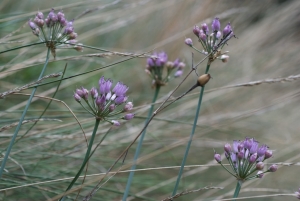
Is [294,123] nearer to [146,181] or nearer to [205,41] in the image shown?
[146,181]

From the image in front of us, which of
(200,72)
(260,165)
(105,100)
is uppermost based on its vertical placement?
(200,72)

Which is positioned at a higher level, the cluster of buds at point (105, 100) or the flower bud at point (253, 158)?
the cluster of buds at point (105, 100)

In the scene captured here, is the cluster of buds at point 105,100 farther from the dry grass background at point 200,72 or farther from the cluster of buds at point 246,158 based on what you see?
the dry grass background at point 200,72

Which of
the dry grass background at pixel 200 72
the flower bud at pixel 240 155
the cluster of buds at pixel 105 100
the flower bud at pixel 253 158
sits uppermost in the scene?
the dry grass background at pixel 200 72

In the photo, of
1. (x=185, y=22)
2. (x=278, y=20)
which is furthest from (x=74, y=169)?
(x=278, y=20)

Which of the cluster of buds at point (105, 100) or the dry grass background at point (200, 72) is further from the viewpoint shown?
the dry grass background at point (200, 72)

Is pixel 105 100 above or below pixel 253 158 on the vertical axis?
above

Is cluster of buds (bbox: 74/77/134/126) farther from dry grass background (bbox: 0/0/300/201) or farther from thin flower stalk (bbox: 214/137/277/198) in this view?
dry grass background (bbox: 0/0/300/201)

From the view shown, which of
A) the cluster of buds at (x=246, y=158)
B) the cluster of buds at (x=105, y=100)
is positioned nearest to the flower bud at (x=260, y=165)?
the cluster of buds at (x=246, y=158)

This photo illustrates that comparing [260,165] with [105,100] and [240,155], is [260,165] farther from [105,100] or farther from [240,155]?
[105,100]

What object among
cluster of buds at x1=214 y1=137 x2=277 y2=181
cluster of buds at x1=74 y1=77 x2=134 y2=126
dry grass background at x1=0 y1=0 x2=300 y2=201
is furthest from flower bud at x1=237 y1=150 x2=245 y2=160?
dry grass background at x1=0 y1=0 x2=300 y2=201

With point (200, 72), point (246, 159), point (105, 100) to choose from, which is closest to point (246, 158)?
point (246, 159)
